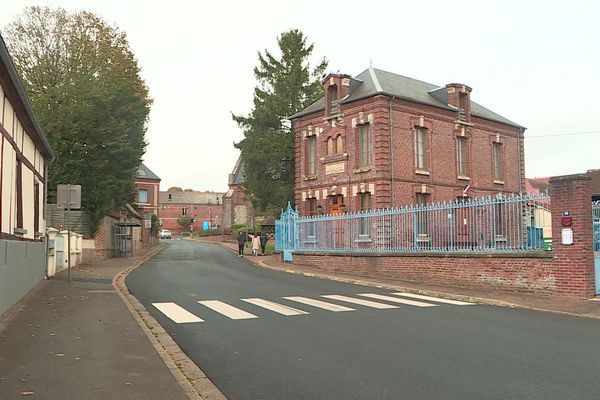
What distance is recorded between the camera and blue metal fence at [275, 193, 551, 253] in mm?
14367

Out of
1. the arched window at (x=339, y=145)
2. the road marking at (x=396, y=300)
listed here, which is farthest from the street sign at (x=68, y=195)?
the arched window at (x=339, y=145)

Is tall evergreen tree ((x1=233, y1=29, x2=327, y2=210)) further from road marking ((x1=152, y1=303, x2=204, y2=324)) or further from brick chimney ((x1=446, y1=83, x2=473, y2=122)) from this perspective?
road marking ((x1=152, y1=303, x2=204, y2=324))

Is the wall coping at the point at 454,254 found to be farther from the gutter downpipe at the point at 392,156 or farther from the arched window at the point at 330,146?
the arched window at the point at 330,146

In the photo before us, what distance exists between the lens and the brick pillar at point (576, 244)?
1257 centimetres

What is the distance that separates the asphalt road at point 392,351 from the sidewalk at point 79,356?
0.63 m

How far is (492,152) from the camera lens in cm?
3262

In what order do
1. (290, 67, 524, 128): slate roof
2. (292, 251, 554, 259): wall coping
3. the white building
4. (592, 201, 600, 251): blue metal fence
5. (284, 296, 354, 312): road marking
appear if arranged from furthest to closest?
1. (290, 67, 524, 128): slate roof
2. (292, 251, 554, 259): wall coping
3. (592, 201, 600, 251): blue metal fence
4. (284, 296, 354, 312): road marking
5. the white building

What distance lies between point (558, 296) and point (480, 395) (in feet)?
29.4

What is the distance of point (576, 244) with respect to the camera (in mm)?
12641

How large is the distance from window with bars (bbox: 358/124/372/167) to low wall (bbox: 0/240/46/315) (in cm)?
1698

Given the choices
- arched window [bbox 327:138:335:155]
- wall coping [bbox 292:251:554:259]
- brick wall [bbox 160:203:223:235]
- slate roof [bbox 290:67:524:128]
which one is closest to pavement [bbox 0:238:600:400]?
wall coping [bbox 292:251:554:259]

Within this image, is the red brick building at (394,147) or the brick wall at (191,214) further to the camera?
the brick wall at (191,214)

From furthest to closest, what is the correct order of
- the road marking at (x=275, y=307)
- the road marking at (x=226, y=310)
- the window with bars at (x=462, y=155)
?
the window with bars at (x=462, y=155) < the road marking at (x=275, y=307) < the road marking at (x=226, y=310)

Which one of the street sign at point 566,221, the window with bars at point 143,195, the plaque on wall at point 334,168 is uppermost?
the window with bars at point 143,195
